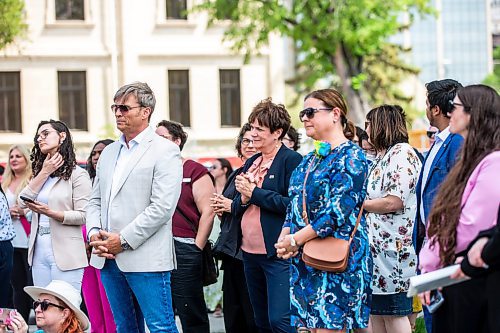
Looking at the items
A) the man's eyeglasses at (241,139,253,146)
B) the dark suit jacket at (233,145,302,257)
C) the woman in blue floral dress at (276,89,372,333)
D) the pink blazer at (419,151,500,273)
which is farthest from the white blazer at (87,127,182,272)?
the pink blazer at (419,151,500,273)

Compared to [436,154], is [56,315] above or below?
below

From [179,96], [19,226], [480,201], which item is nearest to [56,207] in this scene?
[19,226]

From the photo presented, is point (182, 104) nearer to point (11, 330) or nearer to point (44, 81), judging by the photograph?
point (44, 81)

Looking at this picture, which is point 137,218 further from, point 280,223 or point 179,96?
point 179,96

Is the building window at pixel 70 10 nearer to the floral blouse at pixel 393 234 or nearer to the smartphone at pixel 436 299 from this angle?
the floral blouse at pixel 393 234

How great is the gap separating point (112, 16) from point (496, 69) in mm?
53641

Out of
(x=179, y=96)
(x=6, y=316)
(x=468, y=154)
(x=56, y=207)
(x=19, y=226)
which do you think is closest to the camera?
(x=468, y=154)

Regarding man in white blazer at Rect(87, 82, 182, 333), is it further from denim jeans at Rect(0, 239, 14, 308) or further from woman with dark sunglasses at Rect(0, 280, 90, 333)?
denim jeans at Rect(0, 239, 14, 308)

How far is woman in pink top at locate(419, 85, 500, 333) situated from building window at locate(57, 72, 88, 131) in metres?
31.2

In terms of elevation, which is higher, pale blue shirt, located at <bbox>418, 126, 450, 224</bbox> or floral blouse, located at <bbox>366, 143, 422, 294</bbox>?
pale blue shirt, located at <bbox>418, 126, 450, 224</bbox>

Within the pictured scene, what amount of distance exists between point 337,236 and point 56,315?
1946mm

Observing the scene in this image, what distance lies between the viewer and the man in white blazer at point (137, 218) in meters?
6.95

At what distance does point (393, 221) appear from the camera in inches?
305

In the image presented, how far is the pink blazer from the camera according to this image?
16.4 feet
